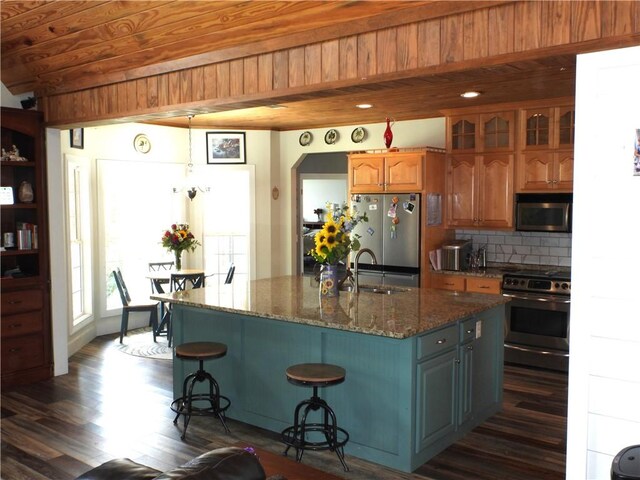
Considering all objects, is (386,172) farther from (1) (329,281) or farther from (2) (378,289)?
(1) (329,281)

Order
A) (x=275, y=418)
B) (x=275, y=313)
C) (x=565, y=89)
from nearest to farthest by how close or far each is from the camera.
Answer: (x=275, y=313)
(x=275, y=418)
(x=565, y=89)

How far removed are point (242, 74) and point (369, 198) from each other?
10.5 feet

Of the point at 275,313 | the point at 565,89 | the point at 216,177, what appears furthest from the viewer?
the point at 216,177

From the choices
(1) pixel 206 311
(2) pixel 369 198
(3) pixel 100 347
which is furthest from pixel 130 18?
(3) pixel 100 347

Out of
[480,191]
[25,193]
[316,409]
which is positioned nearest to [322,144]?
[480,191]

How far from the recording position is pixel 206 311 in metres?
4.73

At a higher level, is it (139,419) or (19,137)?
(19,137)

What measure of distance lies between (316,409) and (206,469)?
6.73ft

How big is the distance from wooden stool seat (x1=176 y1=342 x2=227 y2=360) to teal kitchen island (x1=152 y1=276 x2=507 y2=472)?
0.76ft

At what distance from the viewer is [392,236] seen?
681cm

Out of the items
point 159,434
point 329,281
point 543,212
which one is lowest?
point 159,434

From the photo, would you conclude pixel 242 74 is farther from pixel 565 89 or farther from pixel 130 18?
pixel 565 89

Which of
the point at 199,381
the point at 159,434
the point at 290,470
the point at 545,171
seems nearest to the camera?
the point at 290,470

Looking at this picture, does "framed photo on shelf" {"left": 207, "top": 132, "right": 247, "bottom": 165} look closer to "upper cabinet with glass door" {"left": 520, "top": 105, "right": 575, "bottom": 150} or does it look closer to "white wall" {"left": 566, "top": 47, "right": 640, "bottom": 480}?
"upper cabinet with glass door" {"left": 520, "top": 105, "right": 575, "bottom": 150}
